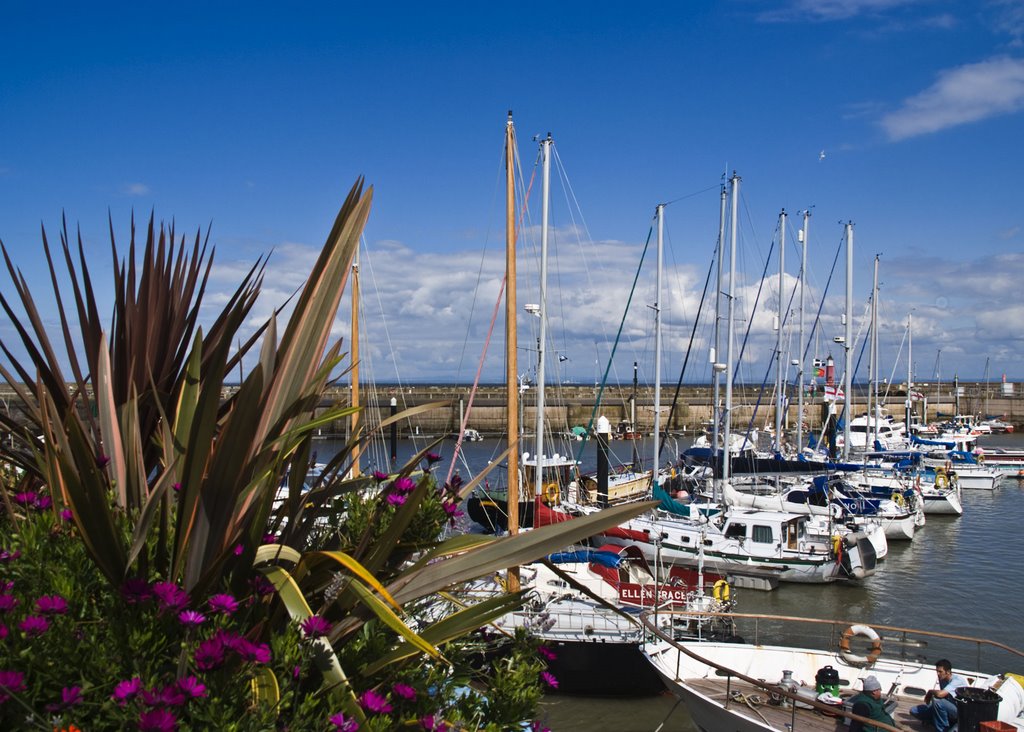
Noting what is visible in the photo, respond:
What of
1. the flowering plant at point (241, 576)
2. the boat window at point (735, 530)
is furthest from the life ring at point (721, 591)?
the flowering plant at point (241, 576)

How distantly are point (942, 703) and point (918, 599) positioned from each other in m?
15.2

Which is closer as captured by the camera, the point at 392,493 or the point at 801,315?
the point at 392,493

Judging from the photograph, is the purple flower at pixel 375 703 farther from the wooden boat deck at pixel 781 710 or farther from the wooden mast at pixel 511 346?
the wooden mast at pixel 511 346

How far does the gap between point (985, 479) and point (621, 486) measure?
24.2 m

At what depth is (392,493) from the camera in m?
3.59

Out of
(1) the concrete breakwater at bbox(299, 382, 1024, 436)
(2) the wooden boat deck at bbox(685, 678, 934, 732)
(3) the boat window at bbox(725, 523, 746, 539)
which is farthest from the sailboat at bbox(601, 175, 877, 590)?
(1) the concrete breakwater at bbox(299, 382, 1024, 436)

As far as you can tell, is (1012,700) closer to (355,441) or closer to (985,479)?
(355,441)

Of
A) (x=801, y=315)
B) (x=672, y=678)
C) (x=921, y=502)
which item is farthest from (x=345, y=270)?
(x=801, y=315)

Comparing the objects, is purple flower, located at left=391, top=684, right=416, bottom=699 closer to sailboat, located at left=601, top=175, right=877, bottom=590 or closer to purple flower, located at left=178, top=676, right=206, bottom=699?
purple flower, located at left=178, top=676, right=206, bottom=699

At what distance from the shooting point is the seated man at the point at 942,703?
31.0 feet

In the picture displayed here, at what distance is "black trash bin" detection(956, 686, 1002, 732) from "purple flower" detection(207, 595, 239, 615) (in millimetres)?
Result: 8803

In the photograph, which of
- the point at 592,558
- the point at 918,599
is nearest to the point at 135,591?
the point at 592,558

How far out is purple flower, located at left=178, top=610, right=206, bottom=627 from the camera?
2.69 metres

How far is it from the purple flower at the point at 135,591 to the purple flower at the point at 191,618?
128 millimetres
